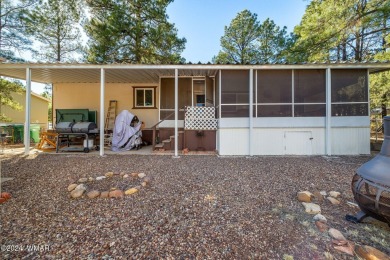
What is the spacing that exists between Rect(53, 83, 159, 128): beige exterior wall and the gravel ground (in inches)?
236

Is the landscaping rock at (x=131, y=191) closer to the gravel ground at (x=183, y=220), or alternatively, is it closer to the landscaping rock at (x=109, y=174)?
the gravel ground at (x=183, y=220)

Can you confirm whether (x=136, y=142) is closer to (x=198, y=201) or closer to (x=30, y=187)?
(x=30, y=187)

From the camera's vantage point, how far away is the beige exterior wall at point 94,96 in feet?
34.1

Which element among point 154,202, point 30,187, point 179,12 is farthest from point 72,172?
point 179,12

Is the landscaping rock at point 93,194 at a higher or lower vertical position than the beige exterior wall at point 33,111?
lower

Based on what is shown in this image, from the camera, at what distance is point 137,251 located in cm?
A: 203

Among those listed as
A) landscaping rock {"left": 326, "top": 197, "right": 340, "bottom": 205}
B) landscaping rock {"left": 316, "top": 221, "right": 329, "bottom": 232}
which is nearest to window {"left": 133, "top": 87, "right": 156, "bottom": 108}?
landscaping rock {"left": 326, "top": 197, "right": 340, "bottom": 205}

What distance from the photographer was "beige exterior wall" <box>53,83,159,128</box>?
34.1 ft

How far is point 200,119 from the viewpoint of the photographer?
7992mm

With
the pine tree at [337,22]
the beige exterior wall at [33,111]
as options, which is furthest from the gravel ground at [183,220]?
the beige exterior wall at [33,111]

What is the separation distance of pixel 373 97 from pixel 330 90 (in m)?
8.81

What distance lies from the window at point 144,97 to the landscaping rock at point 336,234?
9260mm

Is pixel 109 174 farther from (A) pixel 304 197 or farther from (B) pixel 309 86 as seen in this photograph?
(B) pixel 309 86

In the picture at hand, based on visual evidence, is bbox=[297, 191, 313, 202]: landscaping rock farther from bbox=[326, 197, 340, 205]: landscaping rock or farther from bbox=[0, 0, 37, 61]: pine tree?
bbox=[0, 0, 37, 61]: pine tree
